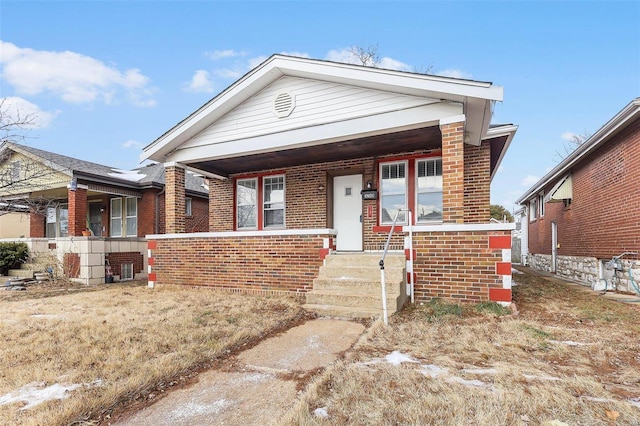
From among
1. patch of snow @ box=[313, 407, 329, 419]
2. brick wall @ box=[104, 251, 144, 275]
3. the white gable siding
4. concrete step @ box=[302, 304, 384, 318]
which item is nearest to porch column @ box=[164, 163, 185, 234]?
the white gable siding

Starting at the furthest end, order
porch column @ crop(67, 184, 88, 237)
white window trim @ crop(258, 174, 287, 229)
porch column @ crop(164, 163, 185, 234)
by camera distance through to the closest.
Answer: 1. porch column @ crop(67, 184, 88, 237)
2. white window trim @ crop(258, 174, 287, 229)
3. porch column @ crop(164, 163, 185, 234)

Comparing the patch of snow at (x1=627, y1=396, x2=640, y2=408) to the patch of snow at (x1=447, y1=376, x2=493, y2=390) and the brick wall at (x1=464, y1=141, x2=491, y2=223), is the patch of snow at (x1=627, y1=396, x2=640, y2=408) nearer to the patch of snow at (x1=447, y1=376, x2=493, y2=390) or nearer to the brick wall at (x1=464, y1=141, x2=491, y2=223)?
the patch of snow at (x1=447, y1=376, x2=493, y2=390)

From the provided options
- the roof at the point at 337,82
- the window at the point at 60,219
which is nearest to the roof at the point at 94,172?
the window at the point at 60,219

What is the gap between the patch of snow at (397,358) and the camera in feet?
10.0

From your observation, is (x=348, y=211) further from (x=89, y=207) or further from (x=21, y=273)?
(x=89, y=207)

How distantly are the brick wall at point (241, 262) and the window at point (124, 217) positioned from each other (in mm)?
5959

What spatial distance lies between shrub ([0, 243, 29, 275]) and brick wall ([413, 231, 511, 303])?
44.7 feet

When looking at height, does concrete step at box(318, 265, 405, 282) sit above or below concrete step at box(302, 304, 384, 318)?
above

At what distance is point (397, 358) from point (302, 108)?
5464mm

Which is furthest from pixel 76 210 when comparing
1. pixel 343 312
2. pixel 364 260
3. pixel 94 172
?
pixel 343 312

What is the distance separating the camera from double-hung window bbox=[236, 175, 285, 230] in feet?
30.8

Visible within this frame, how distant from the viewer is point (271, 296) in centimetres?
664

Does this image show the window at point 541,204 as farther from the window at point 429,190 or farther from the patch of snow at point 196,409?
the patch of snow at point 196,409

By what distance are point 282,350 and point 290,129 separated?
485cm
